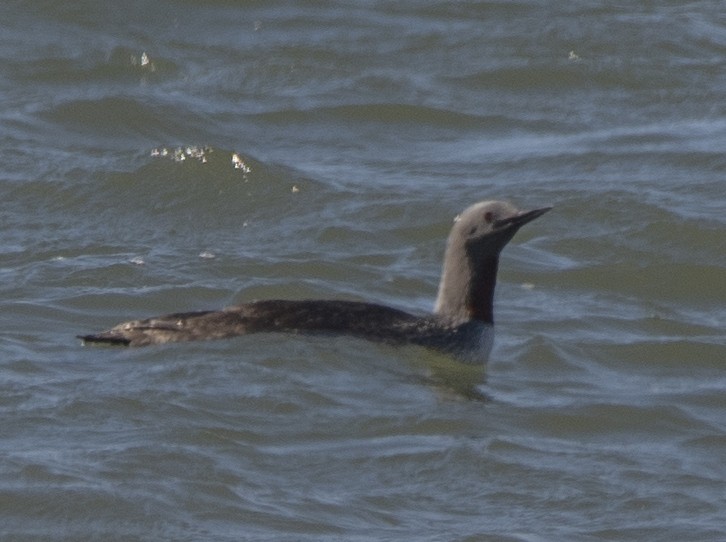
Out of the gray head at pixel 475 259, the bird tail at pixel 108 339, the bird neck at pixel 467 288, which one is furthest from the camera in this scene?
the bird neck at pixel 467 288

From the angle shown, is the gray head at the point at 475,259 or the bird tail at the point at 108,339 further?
the gray head at the point at 475,259

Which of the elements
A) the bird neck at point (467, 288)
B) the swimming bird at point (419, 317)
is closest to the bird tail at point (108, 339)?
the swimming bird at point (419, 317)

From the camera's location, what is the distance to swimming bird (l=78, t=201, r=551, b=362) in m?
10.7

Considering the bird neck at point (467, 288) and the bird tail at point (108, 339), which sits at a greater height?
the bird neck at point (467, 288)

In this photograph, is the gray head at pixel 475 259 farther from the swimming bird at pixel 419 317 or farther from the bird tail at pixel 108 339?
the bird tail at pixel 108 339

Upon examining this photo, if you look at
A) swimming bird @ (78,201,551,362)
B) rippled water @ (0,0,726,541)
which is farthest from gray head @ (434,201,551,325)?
rippled water @ (0,0,726,541)

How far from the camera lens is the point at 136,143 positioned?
Result: 15008 millimetres

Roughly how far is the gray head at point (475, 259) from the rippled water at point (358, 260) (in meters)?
0.31

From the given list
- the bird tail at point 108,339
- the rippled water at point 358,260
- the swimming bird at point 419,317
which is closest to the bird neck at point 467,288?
the swimming bird at point 419,317

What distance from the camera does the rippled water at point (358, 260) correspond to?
8828 millimetres

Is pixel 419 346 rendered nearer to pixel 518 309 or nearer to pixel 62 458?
pixel 518 309

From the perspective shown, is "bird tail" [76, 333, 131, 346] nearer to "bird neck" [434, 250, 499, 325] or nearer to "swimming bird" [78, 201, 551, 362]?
"swimming bird" [78, 201, 551, 362]

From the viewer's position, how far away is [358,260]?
1279cm

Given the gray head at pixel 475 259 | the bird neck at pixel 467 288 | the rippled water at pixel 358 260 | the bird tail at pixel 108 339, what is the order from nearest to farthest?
the rippled water at pixel 358 260 → the bird tail at pixel 108 339 → the gray head at pixel 475 259 → the bird neck at pixel 467 288
